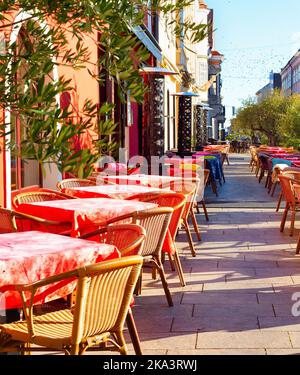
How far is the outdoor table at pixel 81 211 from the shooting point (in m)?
5.51

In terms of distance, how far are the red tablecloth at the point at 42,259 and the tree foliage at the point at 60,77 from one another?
115 cm

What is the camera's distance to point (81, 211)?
5.54 m

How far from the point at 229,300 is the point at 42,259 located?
2.52 meters

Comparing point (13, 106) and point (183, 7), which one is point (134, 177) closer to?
point (183, 7)

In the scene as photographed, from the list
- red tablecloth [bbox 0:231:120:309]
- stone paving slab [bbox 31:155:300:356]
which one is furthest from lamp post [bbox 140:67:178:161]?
red tablecloth [bbox 0:231:120:309]

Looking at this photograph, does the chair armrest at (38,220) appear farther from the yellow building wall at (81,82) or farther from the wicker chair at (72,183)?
the yellow building wall at (81,82)

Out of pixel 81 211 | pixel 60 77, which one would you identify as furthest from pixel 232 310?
pixel 60 77

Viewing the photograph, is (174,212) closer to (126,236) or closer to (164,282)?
(164,282)

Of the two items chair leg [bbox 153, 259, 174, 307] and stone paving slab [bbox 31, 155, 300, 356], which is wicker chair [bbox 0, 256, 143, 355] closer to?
stone paving slab [bbox 31, 155, 300, 356]

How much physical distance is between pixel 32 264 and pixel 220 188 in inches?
528

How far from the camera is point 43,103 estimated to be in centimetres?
211

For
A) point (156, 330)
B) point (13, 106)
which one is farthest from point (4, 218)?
point (13, 106)

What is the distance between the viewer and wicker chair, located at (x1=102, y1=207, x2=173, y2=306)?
17.1ft

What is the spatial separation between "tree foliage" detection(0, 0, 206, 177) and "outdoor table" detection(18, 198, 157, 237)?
2.67m
